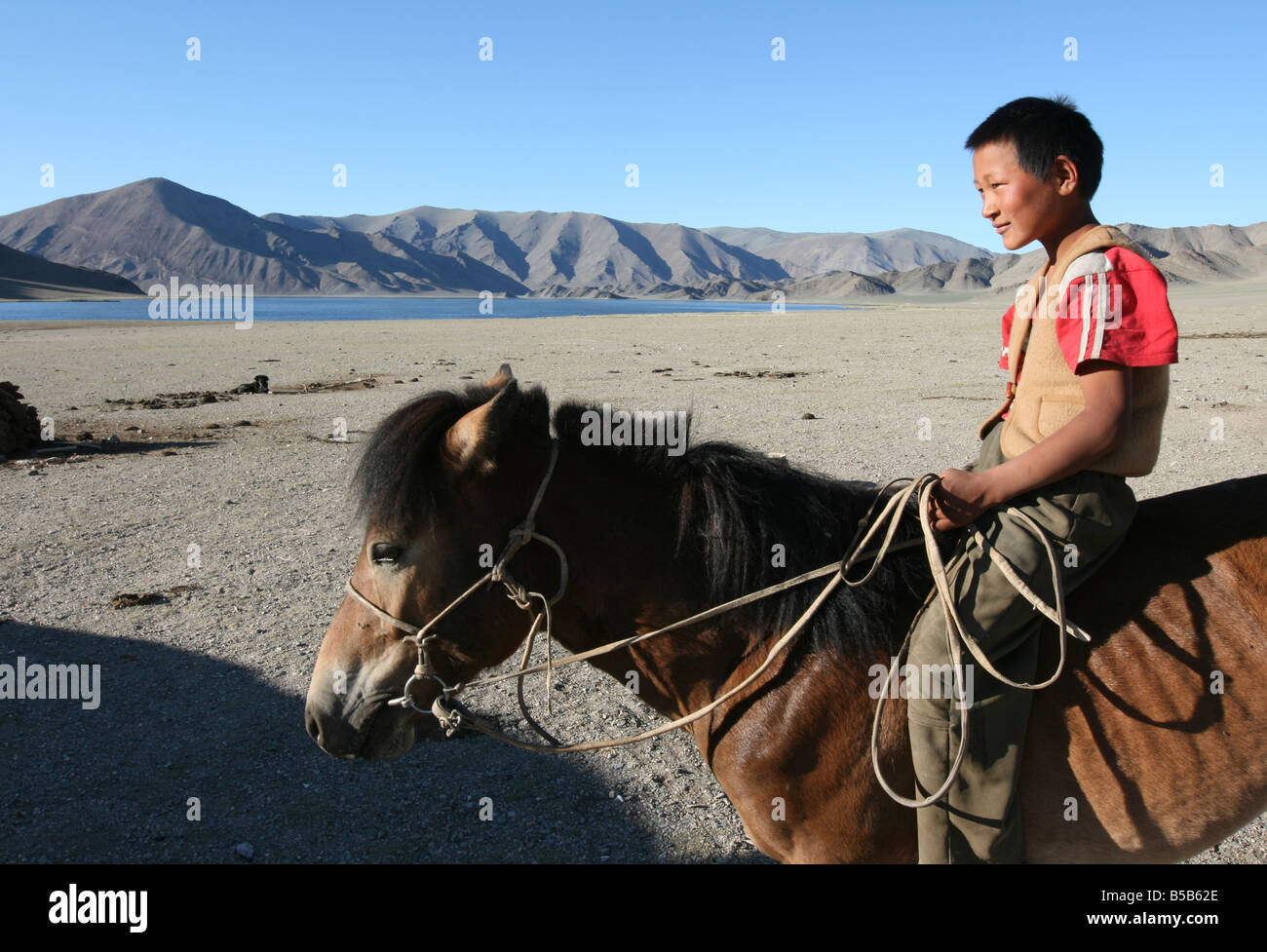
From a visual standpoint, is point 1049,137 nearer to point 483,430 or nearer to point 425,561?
point 483,430

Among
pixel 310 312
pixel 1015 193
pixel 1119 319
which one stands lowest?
pixel 1119 319

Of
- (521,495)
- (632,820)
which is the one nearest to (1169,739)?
(521,495)

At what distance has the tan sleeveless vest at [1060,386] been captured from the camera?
7.97ft

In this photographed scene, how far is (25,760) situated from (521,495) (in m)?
4.55

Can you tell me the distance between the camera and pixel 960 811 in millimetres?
2467

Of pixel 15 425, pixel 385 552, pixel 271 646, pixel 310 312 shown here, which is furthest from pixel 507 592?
pixel 310 312

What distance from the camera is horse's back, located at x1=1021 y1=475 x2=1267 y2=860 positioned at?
2465 mm

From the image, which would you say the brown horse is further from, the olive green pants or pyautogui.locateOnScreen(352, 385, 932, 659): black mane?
the olive green pants

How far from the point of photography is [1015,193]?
2.56 meters

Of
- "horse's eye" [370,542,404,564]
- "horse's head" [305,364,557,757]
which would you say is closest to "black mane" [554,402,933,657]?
"horse's head" [305,364,557,757]

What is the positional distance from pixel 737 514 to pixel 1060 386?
3.53 feet

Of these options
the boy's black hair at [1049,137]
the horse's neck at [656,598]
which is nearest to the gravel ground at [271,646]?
the horse's neck at [656,598]
